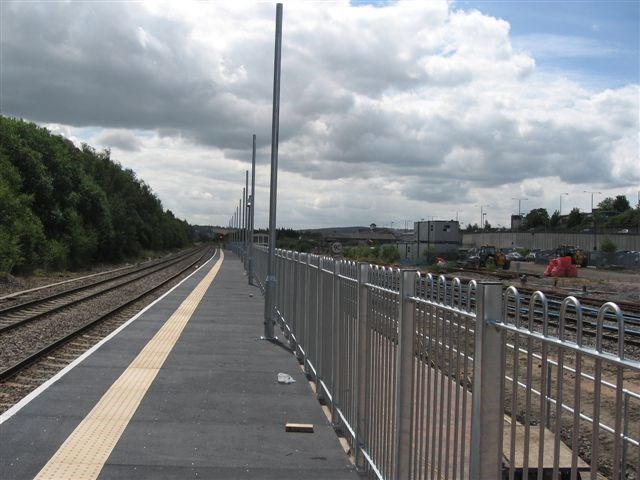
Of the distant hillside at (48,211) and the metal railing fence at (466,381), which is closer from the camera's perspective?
the metal railing fence at (466,381)

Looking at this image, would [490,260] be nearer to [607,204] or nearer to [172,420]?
[172,420]

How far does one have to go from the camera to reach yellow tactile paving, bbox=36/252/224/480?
5869mm

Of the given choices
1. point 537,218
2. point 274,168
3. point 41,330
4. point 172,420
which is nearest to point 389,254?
point 41,330

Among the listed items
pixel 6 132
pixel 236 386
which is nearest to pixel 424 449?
pixel 236 386

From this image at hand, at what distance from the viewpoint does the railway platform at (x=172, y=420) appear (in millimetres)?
6039

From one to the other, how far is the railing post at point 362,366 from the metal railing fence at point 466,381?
0.6 inches

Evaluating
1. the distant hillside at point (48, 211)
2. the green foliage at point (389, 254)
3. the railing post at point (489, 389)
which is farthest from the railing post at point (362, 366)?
the green foliage at point (389, 254)

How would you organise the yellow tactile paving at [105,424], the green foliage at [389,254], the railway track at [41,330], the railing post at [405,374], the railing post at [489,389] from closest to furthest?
the railing post at [489,389], the railing post at [405,374], the yellow tactile paving at [105,424], the railway track at [41,330], the green foliage at [389,254]

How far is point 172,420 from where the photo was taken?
7.46 metres

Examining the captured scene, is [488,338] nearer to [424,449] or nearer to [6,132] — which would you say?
[424,449]

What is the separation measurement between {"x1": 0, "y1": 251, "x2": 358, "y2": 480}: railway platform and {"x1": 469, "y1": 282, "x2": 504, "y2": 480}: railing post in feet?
10.0

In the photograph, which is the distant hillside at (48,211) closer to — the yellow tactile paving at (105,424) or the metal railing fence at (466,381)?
the yellow tactile paving at (105,424)

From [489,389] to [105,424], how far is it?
505 cm

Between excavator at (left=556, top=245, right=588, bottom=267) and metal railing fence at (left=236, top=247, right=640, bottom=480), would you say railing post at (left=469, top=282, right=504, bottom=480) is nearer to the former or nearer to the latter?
metal railing fence at (left=236, top=247, right=640, bottom=480)
